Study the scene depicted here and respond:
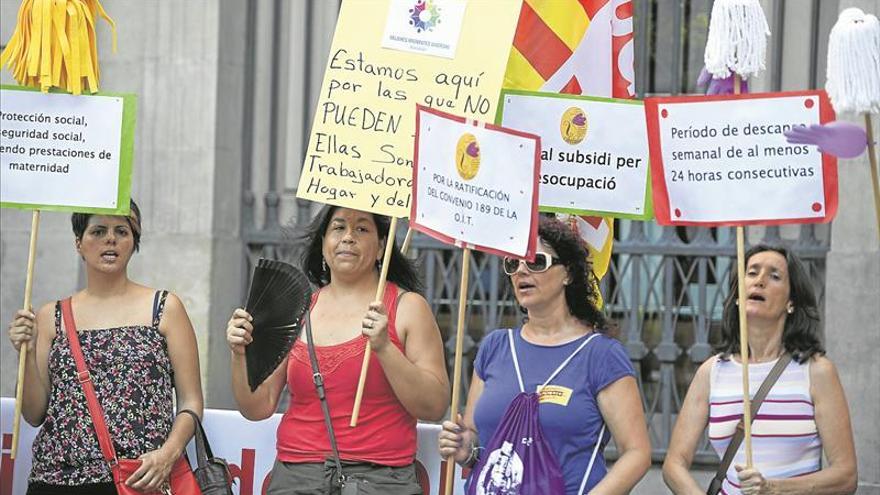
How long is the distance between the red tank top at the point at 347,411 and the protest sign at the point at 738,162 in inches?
44.6

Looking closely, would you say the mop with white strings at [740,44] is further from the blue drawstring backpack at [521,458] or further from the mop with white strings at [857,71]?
the blue drawstring backpack at [521,458]

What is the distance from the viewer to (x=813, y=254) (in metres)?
8.91

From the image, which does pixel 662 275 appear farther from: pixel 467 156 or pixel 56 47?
pixel 56 47

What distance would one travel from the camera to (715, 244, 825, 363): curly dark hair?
561cm

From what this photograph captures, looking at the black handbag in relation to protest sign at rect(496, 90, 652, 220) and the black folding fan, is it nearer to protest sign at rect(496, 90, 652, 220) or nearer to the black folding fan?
the black folding fan

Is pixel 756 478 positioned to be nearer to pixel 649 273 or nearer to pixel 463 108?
pixel 463 108

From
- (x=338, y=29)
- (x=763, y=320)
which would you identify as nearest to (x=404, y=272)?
(x=338, y=29)

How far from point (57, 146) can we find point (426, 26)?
1.56m

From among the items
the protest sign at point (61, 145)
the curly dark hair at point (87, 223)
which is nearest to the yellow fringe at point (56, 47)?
the protest sign at point (61, 145)

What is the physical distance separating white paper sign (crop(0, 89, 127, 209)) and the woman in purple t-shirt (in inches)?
68.3

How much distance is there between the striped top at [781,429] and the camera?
5465 millimetres

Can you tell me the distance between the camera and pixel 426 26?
19.5ft

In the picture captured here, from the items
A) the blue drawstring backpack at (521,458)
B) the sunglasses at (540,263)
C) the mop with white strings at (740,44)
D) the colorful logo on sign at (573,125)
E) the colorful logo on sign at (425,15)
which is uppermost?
the colorful logo on sign at (425,15)

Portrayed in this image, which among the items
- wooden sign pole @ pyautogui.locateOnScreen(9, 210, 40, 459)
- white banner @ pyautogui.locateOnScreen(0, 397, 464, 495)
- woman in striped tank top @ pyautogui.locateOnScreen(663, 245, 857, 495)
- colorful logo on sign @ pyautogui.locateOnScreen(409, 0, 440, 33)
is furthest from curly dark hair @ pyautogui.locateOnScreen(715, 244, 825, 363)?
wooden sign pole @ pyautogui.locateOnScreen(9, 210, 40, 459)
